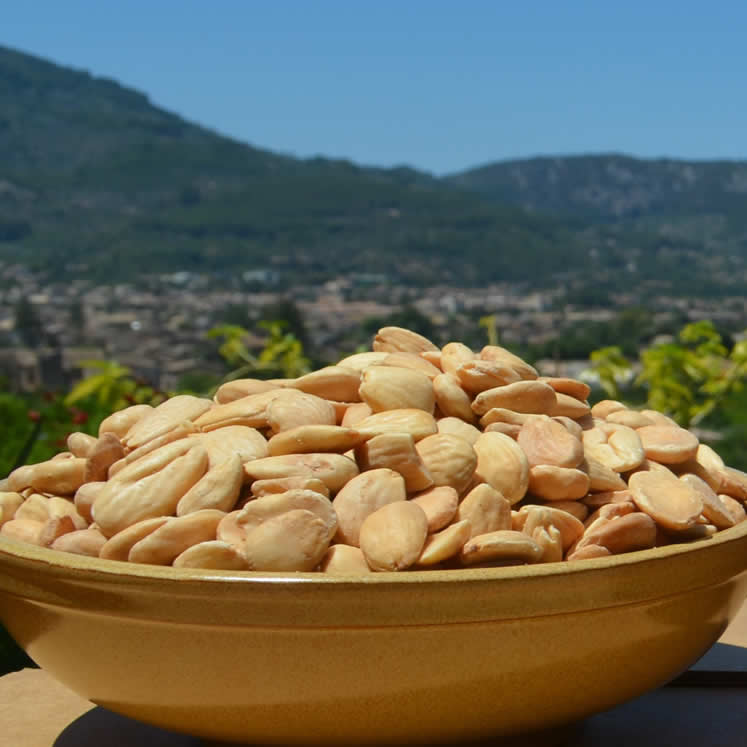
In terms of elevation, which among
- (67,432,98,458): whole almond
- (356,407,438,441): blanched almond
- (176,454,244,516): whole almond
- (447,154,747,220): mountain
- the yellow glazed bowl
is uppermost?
(447,154,747,220): mountain

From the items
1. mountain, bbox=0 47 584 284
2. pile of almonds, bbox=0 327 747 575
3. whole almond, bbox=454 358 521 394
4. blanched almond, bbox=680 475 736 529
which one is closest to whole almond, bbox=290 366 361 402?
pile of almonds, bbox=0 327 747 575

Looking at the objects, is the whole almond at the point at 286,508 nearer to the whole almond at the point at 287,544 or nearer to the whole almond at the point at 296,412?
the whole almond at the point at 287,544

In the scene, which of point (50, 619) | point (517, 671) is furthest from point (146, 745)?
point (517, 671)

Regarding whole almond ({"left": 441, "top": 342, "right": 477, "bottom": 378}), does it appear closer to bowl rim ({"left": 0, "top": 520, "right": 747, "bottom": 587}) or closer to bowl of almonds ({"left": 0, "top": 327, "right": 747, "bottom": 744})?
bowl of almonds ({"left": 0, "top": 327, "right": 747, "bottom": 744})

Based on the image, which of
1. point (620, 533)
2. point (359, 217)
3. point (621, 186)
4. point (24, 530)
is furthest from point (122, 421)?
point (359, 217)

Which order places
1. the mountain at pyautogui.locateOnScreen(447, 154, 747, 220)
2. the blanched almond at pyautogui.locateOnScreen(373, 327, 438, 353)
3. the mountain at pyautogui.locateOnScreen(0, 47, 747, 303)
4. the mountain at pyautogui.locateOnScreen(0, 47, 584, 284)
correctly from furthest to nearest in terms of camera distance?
the mountain at pyautogui.locateOnScreen(447, 154, 747, 220)
the mountain at pyautogui.locateOnScreen(0, 47, 584, 284)
the mountain at pyautogui.locateOnScreen(0, 47, 747, 303)
the blanched almond at pyautogui.locateOnScreen(373, 327, 438, 353)

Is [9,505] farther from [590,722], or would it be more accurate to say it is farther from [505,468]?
[590,722]

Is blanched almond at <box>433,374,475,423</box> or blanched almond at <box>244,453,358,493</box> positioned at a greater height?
blanched almond at <box>433,374,475,423</box>
